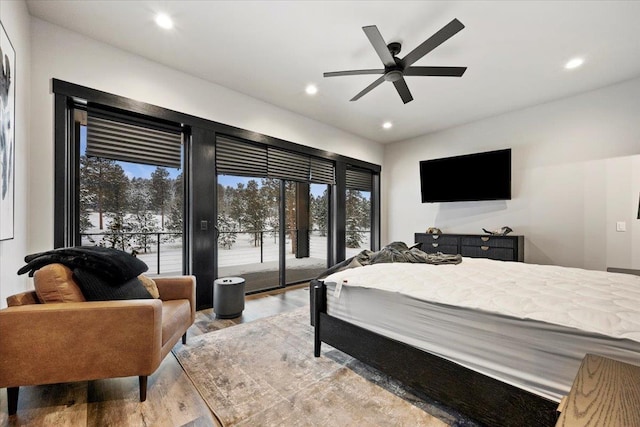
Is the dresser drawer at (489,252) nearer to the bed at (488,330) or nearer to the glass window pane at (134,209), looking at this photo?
the bed at (488,330)

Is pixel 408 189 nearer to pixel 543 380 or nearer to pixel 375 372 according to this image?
pixel 375 372

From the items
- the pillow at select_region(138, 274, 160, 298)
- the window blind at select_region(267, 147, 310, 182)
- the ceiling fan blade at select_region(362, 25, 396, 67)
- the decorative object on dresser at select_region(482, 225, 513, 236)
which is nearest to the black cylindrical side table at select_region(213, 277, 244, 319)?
the pillow at select_region(138, 274, 160, 298)

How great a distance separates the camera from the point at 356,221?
5793 mm

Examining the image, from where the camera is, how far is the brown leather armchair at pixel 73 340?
57.9 inches

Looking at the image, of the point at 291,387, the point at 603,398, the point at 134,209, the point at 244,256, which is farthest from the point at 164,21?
the point at 603,398

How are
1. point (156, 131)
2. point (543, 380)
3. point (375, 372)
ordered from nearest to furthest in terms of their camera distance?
1. point (543, 380)
2. point (375, 372)
3. point (156, 131)

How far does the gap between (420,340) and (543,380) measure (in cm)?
57

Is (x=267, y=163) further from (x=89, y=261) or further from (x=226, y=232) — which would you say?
(x=89, y=261)

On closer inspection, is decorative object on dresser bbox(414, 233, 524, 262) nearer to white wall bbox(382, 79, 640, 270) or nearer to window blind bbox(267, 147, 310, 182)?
white wall bbox(382, 79, 640, 270)

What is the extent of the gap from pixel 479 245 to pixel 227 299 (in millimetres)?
3701

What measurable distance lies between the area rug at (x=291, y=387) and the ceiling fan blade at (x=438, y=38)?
8.45 ft

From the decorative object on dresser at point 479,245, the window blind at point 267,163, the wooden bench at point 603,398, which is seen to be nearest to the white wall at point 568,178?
the decorative object on dresser at point 479,245

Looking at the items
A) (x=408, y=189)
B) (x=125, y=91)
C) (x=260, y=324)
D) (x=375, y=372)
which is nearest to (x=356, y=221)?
(x=408, y=189)

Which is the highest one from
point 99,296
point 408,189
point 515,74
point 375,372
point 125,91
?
point 515,74
